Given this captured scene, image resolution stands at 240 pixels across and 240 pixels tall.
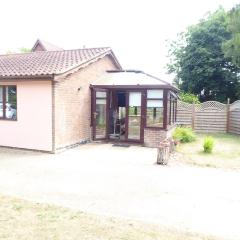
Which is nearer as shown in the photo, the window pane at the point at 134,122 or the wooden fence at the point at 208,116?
the window pane at the point at 134,122

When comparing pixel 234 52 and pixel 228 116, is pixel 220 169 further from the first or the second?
pixel 234 52

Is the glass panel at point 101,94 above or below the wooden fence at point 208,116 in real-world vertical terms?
above

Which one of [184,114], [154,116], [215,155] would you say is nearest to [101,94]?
[154,116]

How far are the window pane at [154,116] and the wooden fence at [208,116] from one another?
22.6 feet

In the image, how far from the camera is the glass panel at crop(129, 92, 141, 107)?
1455 centimetres

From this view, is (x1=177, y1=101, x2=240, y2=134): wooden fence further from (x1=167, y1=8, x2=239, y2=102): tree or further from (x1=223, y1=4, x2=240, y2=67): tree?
(x1=167, y1=8, x2=239, y2=102): tree

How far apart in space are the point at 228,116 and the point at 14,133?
532 inches

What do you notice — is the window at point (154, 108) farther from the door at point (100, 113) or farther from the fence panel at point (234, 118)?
the fence panel at point (234, 118)

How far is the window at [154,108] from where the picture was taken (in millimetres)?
14180

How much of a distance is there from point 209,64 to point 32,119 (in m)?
22.2

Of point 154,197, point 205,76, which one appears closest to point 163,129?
point 154,197

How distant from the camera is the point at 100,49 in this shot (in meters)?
16.8

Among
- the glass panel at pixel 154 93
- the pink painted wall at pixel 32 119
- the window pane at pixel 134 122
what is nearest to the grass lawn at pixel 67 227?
the pink painted wall at pixel 32 119

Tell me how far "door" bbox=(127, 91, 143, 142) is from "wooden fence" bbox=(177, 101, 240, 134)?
687cm
